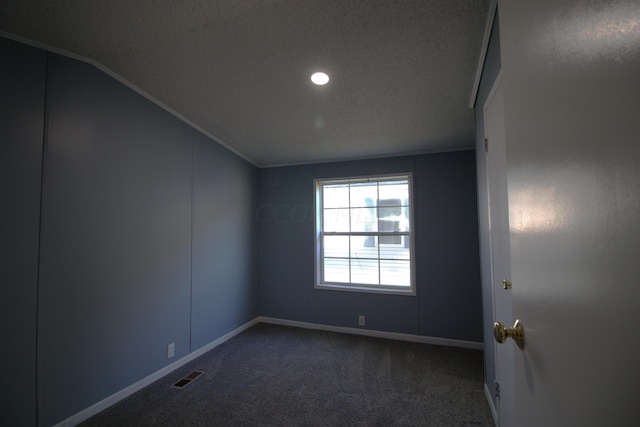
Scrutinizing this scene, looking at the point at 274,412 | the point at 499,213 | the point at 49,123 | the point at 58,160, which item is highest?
the point at 49,123

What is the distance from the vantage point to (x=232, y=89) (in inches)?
91.3

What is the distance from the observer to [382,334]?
346cm

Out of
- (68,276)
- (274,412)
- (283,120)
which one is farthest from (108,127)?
(274,412)

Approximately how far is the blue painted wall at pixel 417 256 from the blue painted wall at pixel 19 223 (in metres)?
2.63

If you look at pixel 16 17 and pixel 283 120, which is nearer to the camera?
pixel 16 17

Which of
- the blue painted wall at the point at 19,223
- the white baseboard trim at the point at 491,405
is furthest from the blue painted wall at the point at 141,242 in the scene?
the white baseboard trim at the point at 491,405

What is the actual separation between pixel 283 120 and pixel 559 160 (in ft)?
8.61

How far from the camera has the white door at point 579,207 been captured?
1.03 feet

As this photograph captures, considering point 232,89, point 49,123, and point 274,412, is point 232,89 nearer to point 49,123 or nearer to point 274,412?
point 49,123

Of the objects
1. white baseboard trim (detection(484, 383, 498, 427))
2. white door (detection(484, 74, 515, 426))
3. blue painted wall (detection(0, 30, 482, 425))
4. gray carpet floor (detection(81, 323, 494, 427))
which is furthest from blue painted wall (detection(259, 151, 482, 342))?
white door (detection(484, 74, 515, 426))

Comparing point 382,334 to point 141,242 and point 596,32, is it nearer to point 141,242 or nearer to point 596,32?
point 141,242

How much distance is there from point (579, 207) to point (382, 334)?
3.45 metres

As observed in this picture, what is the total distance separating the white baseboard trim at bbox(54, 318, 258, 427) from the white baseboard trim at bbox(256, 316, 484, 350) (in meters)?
0.82

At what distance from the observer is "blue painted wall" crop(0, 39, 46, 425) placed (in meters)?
1.59
